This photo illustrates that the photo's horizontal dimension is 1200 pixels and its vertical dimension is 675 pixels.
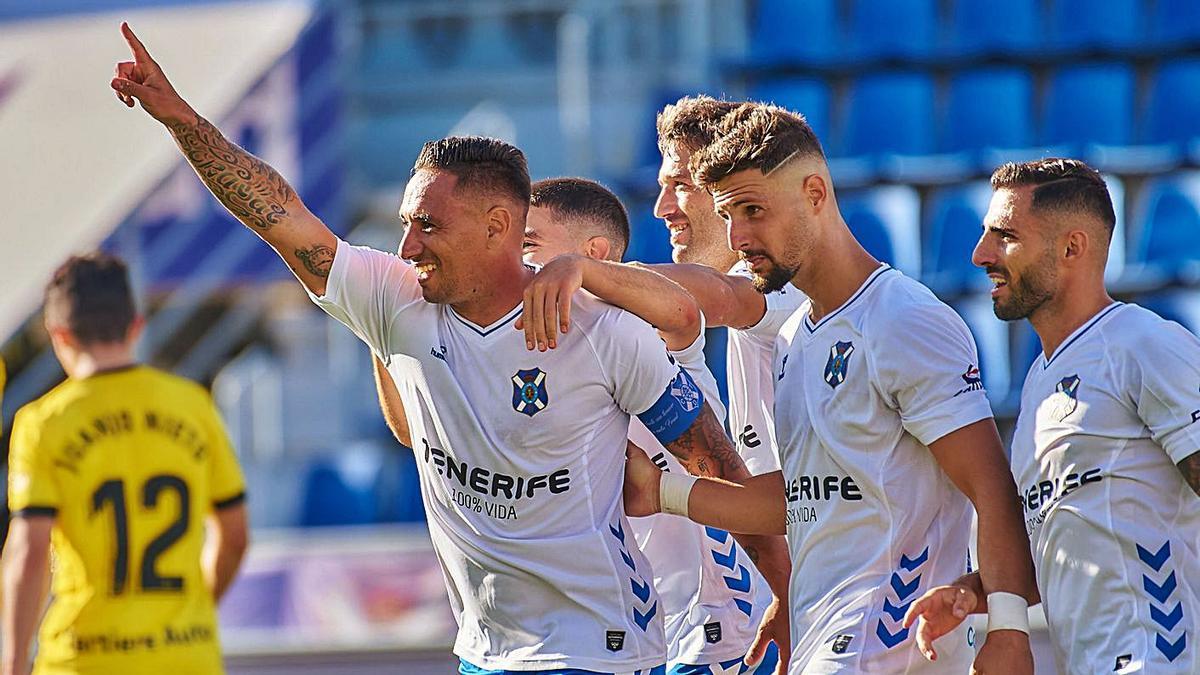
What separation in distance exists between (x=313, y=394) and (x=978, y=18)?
6.00 meters

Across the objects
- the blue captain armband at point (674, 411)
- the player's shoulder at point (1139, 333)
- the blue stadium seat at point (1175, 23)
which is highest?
the blue stadium seat at point (1175, 23)

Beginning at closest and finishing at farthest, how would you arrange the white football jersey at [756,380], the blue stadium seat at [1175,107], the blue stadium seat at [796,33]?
the white football jersey at [756,380] < the blue stadium seat at [1175,107] < the blue stadium seat at [796,33]

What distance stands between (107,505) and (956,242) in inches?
300

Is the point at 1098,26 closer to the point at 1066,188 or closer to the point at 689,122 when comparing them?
the point at 689,122

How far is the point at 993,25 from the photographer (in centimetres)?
1394

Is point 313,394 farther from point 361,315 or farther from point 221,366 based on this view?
point 361,315

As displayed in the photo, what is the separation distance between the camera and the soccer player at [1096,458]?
3.87 metres

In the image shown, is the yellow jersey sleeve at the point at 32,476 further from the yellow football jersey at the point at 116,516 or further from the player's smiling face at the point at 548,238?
the player's smiling face at the point at 548,238

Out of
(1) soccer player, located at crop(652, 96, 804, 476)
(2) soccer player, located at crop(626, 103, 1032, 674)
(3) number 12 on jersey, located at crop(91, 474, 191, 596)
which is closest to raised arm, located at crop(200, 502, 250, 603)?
(3) number 12 on jersey, located at crop(91, 474, 191, 596)

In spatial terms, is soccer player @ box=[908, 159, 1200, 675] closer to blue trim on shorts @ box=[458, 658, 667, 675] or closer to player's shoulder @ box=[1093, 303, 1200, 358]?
player's shoulder @ box=[1093, 303, 1200, 358]

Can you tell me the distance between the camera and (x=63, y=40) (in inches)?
658

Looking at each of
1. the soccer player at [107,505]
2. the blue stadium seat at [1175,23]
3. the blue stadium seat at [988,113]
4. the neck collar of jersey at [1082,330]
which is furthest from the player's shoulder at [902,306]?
the blue stadium seat at [1175,23]

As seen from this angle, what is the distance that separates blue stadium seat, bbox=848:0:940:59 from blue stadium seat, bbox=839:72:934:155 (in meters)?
0.35

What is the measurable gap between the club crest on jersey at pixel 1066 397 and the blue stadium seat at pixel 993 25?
10.3m
